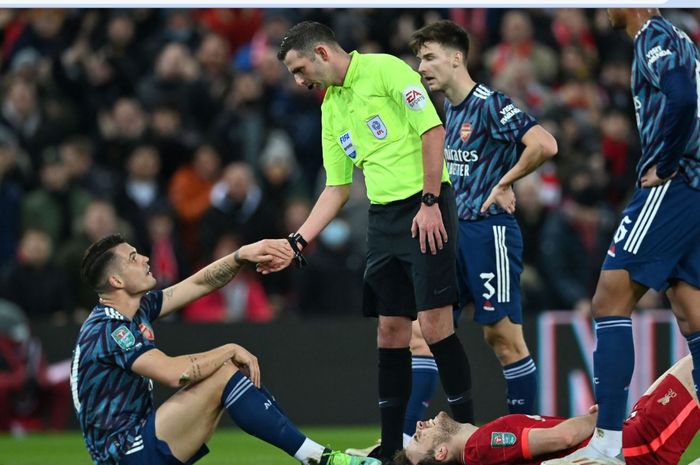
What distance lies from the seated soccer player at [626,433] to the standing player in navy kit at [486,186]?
4.09 ft

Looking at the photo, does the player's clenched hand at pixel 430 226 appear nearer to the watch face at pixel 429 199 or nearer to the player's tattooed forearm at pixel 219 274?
the watch face at pixel 429 199

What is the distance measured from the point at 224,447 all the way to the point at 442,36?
3562 mm

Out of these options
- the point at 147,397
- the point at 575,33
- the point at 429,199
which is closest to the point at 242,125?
the point at 575,33

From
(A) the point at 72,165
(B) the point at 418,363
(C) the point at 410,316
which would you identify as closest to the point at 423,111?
(C) the point at 410,316

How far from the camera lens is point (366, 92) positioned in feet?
20.9

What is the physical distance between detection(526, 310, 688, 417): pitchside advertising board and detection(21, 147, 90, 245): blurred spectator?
4264 millimetres

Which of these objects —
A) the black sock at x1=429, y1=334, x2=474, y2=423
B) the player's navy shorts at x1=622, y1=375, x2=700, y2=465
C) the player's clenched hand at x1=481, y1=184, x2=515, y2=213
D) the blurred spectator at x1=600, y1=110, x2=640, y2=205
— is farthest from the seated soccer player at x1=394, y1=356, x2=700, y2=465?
the blurred spectator at x1=600, y1=110, x2=640, y2=205

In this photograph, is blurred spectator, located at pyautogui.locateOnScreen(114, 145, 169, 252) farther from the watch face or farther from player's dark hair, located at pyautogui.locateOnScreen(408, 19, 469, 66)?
the watch face

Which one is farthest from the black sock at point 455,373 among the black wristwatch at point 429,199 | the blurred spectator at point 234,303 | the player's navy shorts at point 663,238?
the blurred spectator at point 234,303

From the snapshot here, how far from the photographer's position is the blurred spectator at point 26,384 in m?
10.4

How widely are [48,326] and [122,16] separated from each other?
13.8 ft

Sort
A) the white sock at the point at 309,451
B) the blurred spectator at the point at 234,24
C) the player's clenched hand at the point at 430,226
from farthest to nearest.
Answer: the blurred spectator at the point at 234,24 < the player's clenched hand at the point at 430,226 < the white sock at the point at 309,451

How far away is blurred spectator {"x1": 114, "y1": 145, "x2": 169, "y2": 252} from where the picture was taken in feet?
38.0

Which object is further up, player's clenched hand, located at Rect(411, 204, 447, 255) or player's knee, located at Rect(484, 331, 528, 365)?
player's clenched hand, located at Rect(411, 204, 447, 255)
